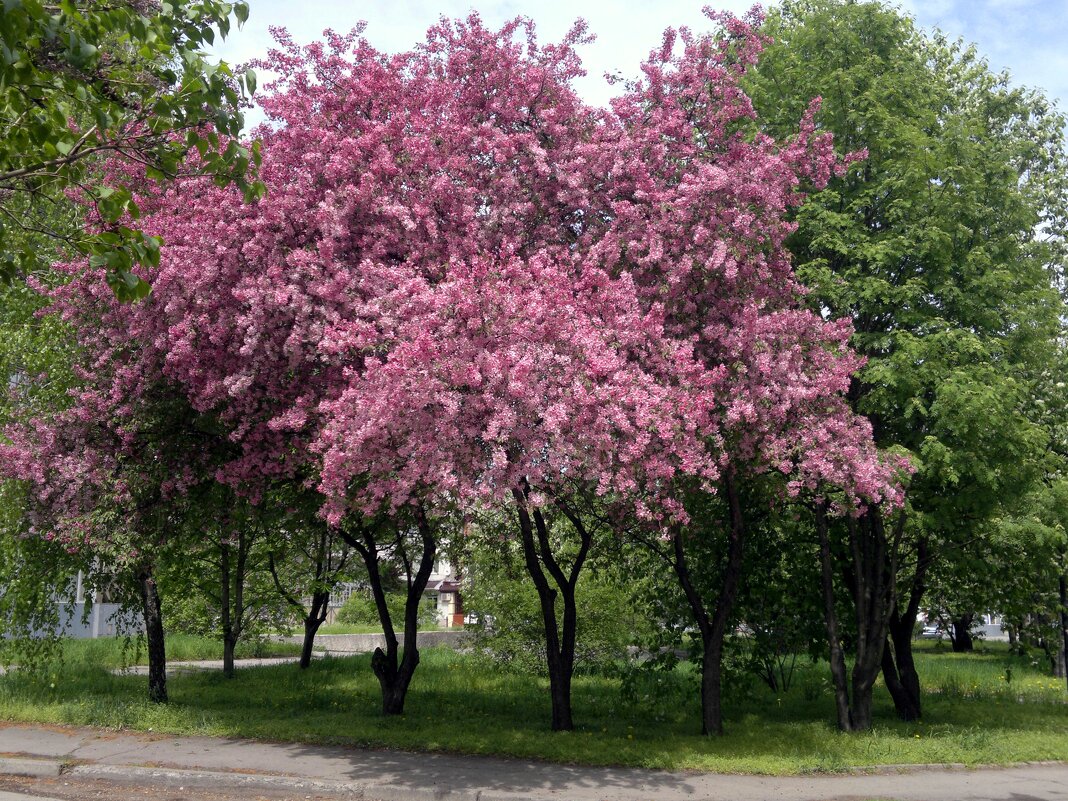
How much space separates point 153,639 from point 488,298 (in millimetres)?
10449

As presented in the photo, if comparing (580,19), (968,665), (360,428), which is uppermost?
(580,19)

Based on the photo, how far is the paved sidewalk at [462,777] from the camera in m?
10.1

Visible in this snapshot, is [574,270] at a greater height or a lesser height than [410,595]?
greater

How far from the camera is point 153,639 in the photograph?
16578 millimetres

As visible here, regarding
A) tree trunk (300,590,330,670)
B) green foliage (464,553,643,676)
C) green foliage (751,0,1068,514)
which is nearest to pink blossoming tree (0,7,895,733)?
green foliage (751,0,1068,514)

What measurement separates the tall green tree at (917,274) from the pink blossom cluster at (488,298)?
4.31 ft

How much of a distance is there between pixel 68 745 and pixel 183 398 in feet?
17.1

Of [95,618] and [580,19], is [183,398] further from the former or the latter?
[95,618]

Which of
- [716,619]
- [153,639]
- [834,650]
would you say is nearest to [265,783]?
[716,619]

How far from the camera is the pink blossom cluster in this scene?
415 inches

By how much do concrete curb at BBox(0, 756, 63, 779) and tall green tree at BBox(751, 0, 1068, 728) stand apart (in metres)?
12.1

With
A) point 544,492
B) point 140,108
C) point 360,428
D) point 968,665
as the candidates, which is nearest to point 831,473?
point 544,492

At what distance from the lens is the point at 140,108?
23.7 feet

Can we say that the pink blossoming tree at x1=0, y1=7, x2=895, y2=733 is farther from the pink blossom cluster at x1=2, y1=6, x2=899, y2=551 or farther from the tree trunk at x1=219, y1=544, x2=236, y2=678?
the tree trunk at x1=219, y1=544, x2=236, y2=678
